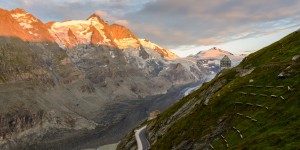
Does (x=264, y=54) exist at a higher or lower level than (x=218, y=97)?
higher

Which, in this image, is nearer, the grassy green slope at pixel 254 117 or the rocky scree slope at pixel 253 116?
the grassy green slope at pixel 254 117

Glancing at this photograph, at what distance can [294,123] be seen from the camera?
1566 inches

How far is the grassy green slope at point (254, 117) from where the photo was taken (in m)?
39.8

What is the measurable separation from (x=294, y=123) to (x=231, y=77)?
5019 cm

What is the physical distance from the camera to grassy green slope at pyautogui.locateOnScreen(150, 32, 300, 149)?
39812 millimetres

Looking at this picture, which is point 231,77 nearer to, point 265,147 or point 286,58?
point 286,58

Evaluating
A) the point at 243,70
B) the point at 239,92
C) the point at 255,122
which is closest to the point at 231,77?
the point at 243,70

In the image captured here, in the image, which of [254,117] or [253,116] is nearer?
[254,117]

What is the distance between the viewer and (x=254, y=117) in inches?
1944

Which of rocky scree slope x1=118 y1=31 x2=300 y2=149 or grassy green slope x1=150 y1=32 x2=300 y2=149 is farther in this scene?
rocky scree slope x1=118 y1=31 x2=300 y2=149

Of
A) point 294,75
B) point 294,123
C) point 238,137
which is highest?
point 294,75

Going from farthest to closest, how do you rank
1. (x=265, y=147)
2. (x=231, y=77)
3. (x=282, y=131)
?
(x=231, y=77) < (x=282, y=131) < (x=265, y=147)

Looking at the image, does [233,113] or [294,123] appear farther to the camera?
[233,113]

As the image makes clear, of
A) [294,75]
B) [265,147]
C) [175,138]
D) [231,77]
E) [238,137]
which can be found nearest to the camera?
[265,147]
